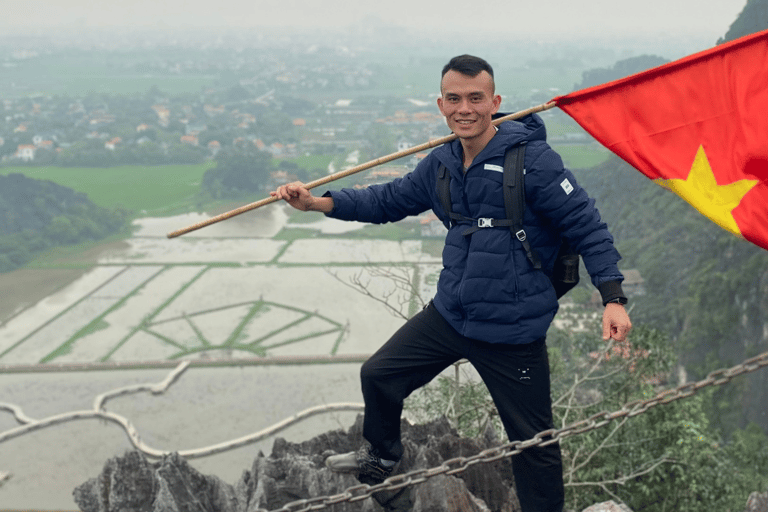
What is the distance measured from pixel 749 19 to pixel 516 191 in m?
61.0

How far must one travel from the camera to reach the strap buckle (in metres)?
3.70

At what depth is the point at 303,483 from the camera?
661 cm

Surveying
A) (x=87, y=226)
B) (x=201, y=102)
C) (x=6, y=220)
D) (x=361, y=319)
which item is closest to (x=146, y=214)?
(x=87, y=226)

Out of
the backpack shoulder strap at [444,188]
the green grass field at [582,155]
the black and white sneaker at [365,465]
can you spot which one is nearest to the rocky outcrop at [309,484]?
the black and white sneaker at [365,465]

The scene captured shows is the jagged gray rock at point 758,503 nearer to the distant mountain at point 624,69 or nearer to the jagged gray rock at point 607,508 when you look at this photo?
the jagged gray rock at point 607,508

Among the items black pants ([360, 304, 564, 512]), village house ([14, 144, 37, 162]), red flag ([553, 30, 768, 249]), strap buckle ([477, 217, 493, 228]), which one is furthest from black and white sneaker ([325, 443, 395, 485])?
village house ([14, 144, 37, 162])

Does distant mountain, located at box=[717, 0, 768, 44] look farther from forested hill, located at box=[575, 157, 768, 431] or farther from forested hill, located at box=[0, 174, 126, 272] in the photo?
forested hill, located at box=[0, 174, 126, 272]

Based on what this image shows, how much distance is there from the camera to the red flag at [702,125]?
13.3 feet

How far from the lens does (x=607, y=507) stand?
5.35 meters

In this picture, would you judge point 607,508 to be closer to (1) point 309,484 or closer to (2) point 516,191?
(1) point 309,484

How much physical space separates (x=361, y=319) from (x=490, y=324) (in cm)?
4488

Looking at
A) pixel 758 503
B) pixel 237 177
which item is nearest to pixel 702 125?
pixel 758 503

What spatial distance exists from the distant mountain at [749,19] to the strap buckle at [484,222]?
186ft

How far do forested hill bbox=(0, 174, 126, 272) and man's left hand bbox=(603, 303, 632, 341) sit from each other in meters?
68.8
